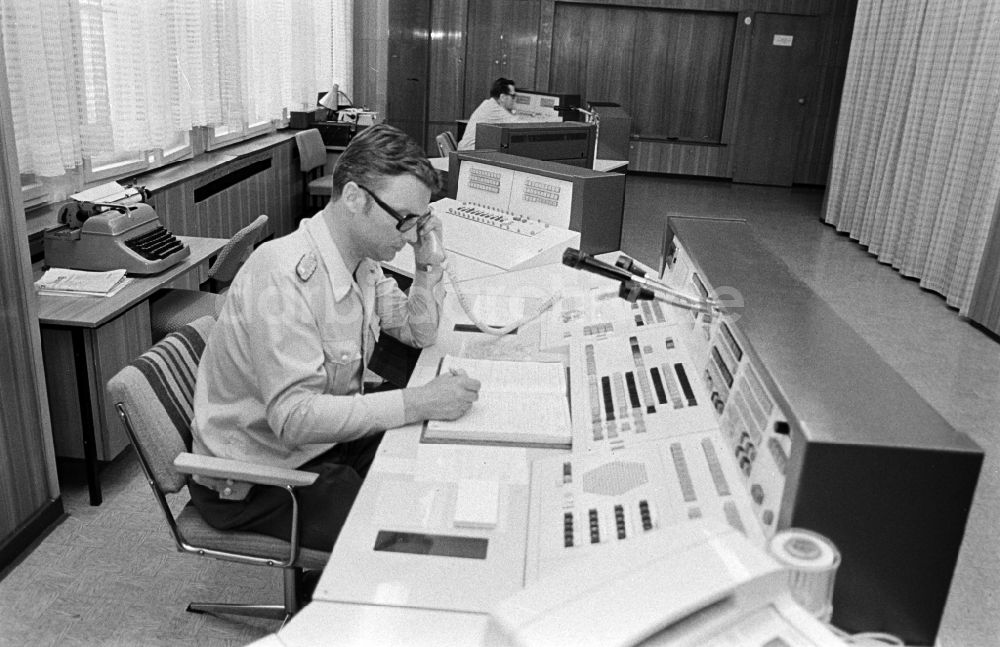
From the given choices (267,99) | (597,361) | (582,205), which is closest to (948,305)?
(582,205)

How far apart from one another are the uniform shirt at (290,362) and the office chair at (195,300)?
1279 mm

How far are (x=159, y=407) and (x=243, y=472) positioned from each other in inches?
10.7

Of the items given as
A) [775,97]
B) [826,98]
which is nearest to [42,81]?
[775,97]

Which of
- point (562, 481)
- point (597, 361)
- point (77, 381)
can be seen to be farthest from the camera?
point (77, 381)

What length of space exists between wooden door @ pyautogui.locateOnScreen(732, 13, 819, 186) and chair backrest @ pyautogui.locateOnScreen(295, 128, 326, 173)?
18.7ft

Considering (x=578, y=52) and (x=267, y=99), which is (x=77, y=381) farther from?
(x=578, y=52)

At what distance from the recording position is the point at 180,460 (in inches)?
64.9

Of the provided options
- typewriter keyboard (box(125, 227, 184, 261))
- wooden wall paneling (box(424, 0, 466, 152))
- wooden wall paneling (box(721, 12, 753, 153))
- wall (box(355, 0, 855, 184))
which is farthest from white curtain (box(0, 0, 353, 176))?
wooden wall paneling (box(721, 12, 753, 153))

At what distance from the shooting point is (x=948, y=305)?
18.0 ft

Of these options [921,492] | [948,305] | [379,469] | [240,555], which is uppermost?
[921,492]

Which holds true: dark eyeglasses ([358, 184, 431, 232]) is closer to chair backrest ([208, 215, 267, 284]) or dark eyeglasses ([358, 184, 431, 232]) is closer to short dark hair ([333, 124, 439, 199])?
short dark hair ([333, 124, 439, 199])

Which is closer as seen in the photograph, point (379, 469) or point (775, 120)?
point (379, 469)

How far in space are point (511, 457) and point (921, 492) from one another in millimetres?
750

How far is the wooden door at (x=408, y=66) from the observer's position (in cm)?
818
